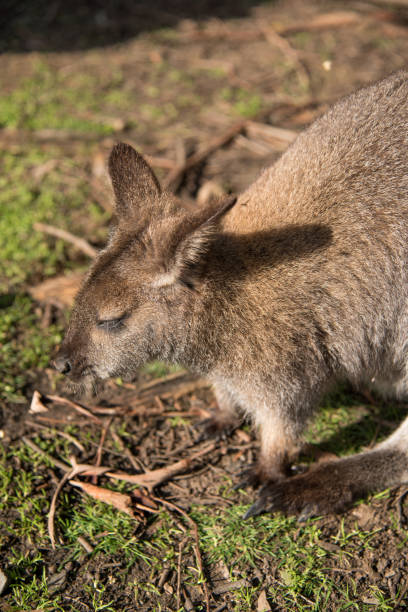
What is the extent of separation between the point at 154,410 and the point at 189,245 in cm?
134

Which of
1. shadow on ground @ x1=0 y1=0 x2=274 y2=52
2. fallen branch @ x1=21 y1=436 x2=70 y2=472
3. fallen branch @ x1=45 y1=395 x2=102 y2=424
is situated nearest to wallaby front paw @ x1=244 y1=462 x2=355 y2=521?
fallen branch @ x1=21 y1=436 x2=70 y2=472

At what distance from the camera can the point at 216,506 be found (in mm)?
3107

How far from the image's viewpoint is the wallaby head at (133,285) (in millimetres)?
2742

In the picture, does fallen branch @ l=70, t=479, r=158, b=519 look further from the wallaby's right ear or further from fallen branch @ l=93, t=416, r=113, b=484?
the wallaby's right ear

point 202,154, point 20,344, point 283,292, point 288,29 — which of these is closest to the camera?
point 283,292

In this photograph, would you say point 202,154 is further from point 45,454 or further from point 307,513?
point 307,513

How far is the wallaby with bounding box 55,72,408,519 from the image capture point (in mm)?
2859

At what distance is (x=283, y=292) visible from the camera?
291 cm

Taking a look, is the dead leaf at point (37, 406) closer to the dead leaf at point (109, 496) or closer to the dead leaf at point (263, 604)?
the dead leaf at point (109, 496)

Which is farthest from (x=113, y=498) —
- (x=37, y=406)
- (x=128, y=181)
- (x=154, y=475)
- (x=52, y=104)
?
(x=52, y=104)

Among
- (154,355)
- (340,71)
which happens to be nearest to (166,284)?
(154,355)

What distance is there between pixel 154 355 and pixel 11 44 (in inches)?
223

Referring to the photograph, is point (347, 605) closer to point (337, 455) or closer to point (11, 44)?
point (337, 455)

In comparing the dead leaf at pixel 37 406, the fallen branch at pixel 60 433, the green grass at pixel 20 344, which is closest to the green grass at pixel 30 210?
the green grass at pixel 20 344
